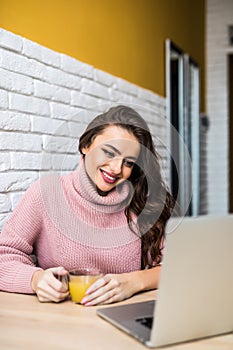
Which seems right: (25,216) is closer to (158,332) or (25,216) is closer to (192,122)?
(158,332)

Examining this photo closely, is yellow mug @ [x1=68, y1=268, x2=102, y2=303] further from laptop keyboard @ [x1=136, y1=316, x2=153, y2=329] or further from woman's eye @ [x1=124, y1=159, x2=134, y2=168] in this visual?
woman's eye @ [x1=124, y1=159, x2=134, y2=168]

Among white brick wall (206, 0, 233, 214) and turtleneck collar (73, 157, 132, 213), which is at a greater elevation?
white brick wall (206, 0, 233, 214)

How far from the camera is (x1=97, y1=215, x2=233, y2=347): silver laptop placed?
0.96m

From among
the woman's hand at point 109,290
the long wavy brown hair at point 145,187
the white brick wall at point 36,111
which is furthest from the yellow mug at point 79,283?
the white brick wall at point 36,111

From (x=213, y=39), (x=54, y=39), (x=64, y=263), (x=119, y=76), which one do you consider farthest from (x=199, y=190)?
(x=64, y=263)

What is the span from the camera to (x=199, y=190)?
13.8 ft

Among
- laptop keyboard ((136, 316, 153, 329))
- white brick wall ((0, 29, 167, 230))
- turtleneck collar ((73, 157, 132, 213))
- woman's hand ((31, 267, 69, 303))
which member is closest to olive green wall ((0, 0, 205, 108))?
white brick wall ((0, 29, 167, 230))

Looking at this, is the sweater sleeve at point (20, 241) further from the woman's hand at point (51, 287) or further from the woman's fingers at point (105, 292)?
the woman's fingers at point (105, 292)

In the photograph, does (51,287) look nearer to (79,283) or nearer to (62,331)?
(79,283)

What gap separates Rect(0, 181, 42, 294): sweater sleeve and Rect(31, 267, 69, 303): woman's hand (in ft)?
0.31

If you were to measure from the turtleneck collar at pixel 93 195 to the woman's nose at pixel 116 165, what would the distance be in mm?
107

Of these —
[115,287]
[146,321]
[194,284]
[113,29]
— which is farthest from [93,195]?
[113,29]

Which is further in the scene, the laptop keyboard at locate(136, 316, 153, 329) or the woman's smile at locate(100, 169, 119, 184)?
the woman's smile at locate(100, 169, 119, 184)

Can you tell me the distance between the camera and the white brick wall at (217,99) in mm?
4398
